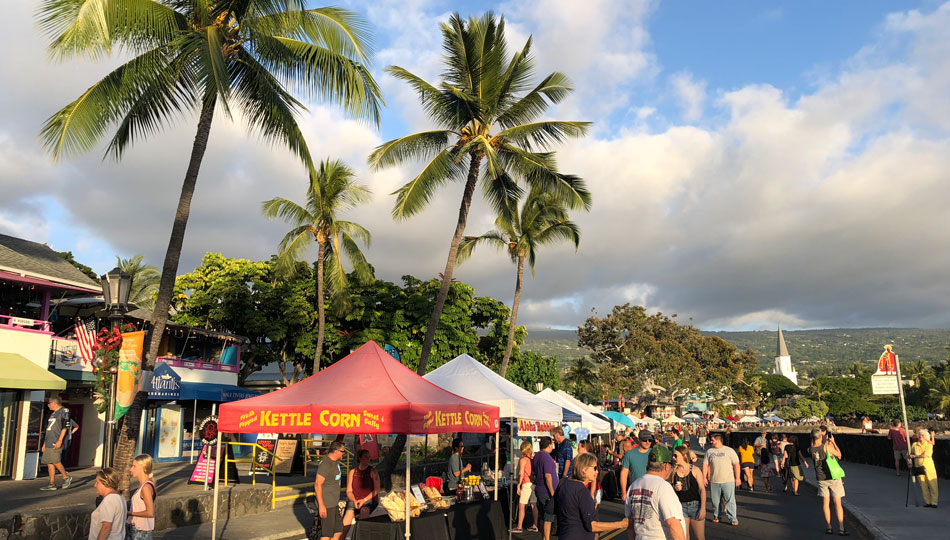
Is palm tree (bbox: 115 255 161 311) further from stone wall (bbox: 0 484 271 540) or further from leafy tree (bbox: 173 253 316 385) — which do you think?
stone wall (bbox: 0 484 271 540)

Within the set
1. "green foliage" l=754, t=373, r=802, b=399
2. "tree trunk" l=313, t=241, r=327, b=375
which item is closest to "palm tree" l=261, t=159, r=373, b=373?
"tree trunk" l=313, t=241, r=327, b=375

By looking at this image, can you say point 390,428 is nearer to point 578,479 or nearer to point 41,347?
point 578,479

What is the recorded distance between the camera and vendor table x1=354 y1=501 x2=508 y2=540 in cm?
896

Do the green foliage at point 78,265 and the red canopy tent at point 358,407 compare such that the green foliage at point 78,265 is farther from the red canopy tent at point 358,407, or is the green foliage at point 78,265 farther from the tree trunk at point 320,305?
the red canopy tent at point 358,407

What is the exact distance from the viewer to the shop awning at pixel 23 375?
1756 cm

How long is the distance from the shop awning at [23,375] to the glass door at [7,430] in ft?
3.36

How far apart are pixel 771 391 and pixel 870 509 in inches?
5694

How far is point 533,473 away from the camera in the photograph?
12.0 metres

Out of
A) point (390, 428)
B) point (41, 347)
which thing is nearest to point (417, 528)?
point (390, 428)

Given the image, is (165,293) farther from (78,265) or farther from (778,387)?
(778,387)

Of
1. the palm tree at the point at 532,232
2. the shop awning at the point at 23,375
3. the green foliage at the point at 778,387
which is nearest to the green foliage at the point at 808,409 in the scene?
the green foliage at the point at 778,387

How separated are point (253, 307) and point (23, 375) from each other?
61.4 ft

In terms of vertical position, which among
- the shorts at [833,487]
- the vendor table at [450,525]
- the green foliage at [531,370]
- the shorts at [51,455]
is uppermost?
the green foliage at [531,370]

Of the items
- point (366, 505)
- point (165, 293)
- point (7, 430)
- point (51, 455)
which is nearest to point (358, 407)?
point (366, 505)
